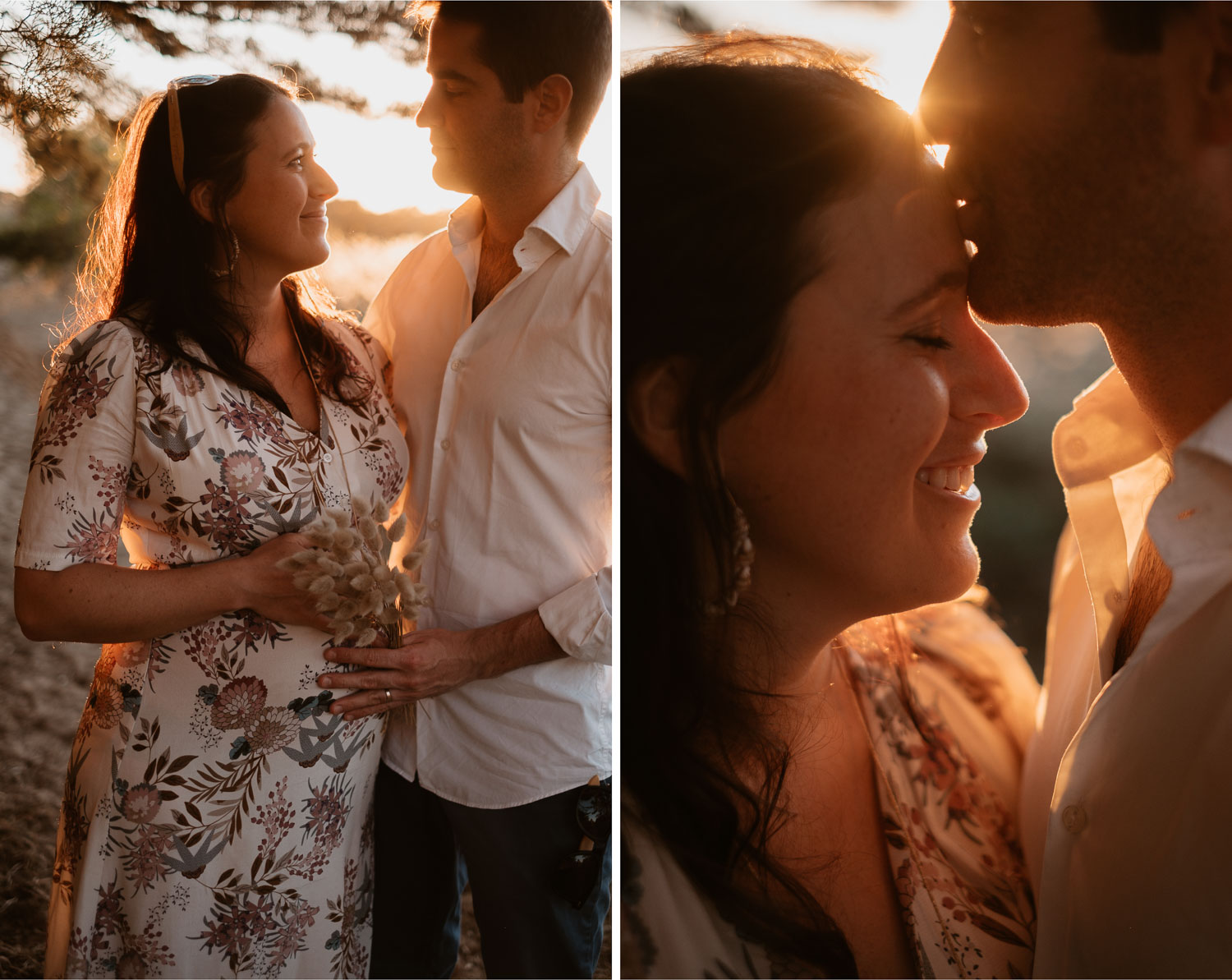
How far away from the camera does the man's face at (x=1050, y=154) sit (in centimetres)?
82

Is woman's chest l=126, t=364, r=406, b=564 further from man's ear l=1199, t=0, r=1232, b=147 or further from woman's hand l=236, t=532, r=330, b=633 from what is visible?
man's ear l=1199, t=0, r=1232, b=147

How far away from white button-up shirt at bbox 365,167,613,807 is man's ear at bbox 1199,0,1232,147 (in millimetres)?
662


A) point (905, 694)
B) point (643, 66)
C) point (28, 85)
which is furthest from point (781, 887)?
point (28, 85)

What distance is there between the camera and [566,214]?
3.58 feet

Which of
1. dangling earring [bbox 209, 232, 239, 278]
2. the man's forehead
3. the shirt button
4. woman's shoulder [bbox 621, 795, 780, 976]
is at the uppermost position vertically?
the man's forehead

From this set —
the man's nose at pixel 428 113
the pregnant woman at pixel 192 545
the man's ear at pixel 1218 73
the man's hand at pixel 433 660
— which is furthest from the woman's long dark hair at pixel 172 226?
the man's ear at pixel 1218 73

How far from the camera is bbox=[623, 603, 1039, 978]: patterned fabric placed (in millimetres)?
972

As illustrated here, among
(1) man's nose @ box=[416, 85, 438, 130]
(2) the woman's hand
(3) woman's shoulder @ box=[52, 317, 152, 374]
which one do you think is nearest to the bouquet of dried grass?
(2) the woman's hand

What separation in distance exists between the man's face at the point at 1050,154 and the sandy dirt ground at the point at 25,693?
1.04 m

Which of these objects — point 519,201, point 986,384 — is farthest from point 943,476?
point 519,201

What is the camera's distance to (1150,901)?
841mm

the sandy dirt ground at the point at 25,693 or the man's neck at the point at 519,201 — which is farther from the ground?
the man's neck at the point at 519,201

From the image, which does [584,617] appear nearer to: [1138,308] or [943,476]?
[943,476]

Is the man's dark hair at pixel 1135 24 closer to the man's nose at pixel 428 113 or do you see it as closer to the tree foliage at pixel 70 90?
the man's nose at pixel 428 113
